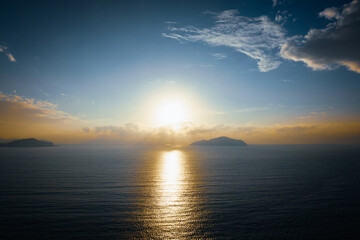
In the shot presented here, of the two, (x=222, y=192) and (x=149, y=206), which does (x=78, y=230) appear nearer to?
(x=149, y=206)

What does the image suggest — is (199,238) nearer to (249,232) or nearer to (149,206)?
(249,232)

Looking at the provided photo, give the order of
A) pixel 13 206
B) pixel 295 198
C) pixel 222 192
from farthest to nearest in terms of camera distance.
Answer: pixel 222 192, pixel 295 198, pixel 13 206

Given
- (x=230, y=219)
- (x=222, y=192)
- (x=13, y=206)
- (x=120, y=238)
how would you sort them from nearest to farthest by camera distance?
(x=120, y=238) → (x=230, y=219) → (x=13, y=206) → (x=222, y=192)

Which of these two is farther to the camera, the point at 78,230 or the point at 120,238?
the point at 78,230

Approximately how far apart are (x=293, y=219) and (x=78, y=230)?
3352 centimetres

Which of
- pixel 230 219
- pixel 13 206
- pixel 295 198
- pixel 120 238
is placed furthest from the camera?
pixel 295 198

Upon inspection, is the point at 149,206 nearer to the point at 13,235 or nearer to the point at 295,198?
the point at 13,235

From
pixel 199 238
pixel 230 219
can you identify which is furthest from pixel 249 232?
pixel 199 238

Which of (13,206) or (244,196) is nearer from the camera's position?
(13,206)

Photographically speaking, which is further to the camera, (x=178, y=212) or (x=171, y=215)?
(x=178, y=212)

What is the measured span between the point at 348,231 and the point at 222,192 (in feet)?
78.2

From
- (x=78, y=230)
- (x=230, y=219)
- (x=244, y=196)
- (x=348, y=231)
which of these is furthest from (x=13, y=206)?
(x=348, y=231)

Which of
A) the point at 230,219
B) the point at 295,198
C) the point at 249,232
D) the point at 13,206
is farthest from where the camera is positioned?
the point at 295,198

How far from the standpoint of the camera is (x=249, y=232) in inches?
993
